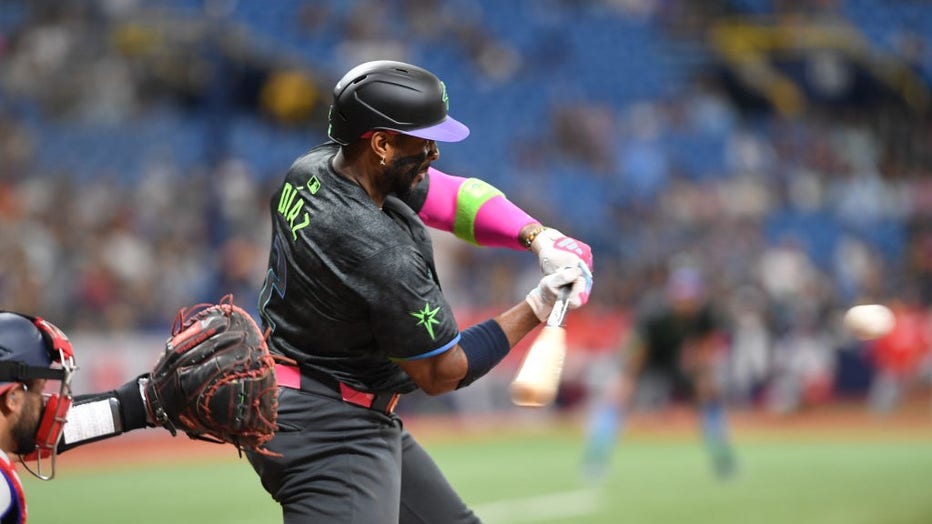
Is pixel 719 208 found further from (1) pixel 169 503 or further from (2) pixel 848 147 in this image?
(1) pixel 169 503

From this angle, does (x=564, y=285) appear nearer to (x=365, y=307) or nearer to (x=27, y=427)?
(x=365, y=307)

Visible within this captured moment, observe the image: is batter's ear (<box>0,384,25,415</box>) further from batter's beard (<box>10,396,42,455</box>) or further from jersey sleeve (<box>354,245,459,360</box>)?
jersey sleeve (<box>354,245,459,360</box>)

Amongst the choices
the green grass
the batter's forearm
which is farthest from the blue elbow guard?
the green grass

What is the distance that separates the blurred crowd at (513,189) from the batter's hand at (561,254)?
398 inches

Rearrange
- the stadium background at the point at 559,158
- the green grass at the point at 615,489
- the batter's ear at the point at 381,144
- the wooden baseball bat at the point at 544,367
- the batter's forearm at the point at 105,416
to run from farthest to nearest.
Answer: the stadium background at the point at 559,158, the green grass at the point at 615,489, the batter's ear at the point at 381,144, the batter's forearm at the point at 105,416, the wooden baseball bat at the point at 544,367

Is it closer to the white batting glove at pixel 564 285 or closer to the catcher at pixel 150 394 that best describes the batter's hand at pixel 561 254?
the white batting glove at pixel 564 285

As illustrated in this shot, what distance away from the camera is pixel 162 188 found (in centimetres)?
1554

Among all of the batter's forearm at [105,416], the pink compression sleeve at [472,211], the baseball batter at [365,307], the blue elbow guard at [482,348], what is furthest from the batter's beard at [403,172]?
the batter's forearm at [105,416]

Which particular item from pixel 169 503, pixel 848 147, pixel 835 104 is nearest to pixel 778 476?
pixel 169 503

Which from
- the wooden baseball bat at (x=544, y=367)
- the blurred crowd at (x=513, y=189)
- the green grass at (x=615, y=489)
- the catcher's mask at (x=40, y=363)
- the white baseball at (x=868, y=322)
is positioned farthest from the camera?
the blurred crowd at (x=513, y=189)

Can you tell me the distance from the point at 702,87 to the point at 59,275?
13844mm

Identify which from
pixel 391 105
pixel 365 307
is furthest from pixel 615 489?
pixel 391 105

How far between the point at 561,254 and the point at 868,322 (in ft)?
4.67

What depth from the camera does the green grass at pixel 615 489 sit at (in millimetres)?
9266
